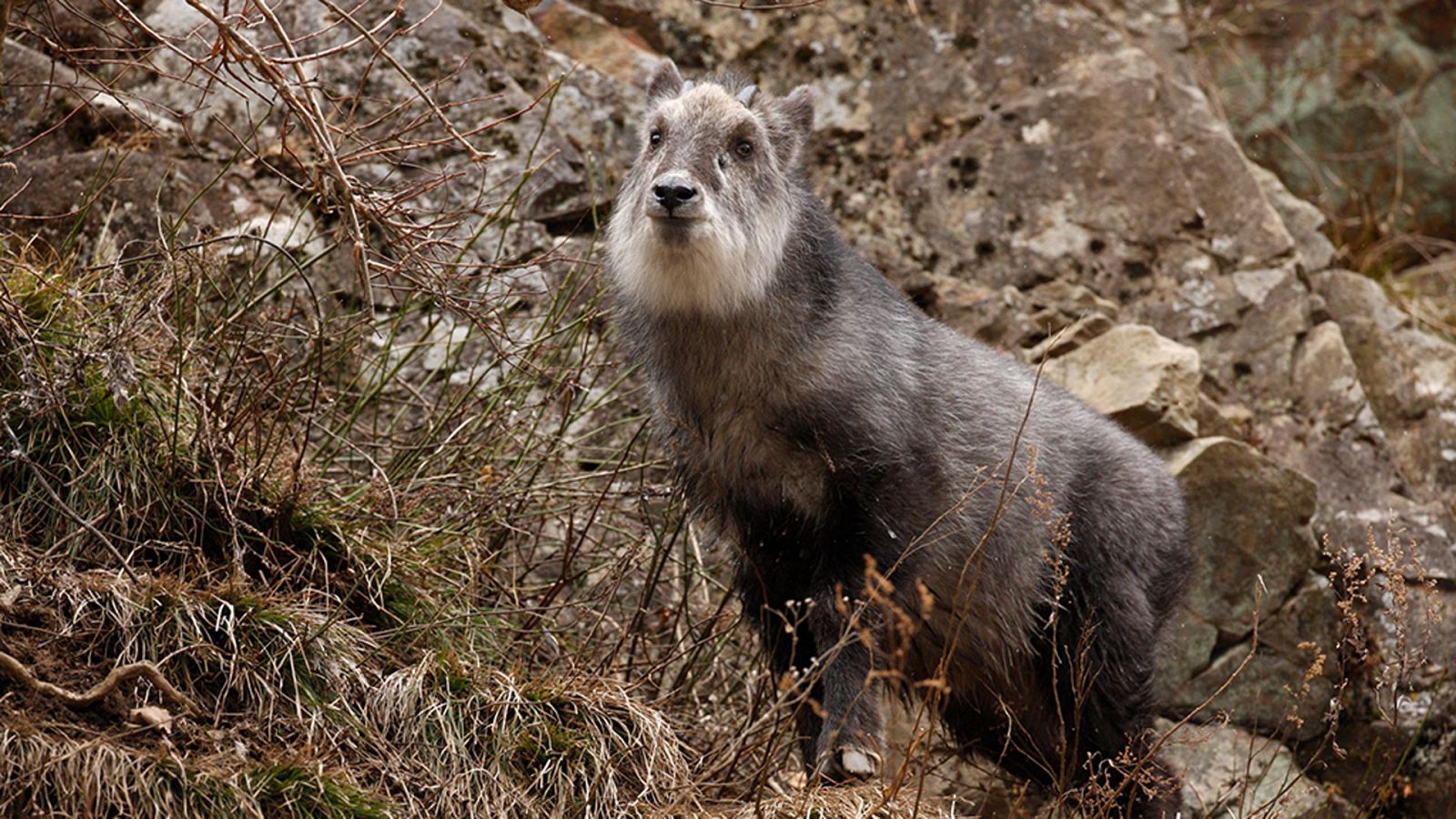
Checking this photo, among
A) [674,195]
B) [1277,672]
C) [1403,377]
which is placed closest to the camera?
[674,195]

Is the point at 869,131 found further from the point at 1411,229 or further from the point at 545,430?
the point at 1411,229

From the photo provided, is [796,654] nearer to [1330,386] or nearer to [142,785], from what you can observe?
[142,785]

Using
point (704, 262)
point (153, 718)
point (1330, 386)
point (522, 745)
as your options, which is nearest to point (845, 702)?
point (522, 745)

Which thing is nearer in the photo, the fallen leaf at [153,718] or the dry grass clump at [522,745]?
the fallen leaf at [153,718]

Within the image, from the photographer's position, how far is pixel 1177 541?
563cm

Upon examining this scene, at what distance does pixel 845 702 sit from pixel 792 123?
6.64 ft

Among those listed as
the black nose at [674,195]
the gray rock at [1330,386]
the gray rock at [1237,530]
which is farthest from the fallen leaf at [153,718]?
the gray rock at [1330,386]

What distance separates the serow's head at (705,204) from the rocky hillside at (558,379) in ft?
1.43

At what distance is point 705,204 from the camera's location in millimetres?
4664

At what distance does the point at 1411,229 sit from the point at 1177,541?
5.00 meters

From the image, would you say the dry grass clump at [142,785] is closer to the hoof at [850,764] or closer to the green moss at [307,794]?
the green moss at [307,794]

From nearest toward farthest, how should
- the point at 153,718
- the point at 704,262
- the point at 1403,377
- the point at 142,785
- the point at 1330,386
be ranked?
the point at 142,785
the point at 153,718
the point at 704,262
the point at 1330,386
the point at 1403,377

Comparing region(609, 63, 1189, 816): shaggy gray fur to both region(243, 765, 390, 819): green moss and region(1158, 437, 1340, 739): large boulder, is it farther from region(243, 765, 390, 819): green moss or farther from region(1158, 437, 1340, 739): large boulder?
region(243, 765, 390, 819): green moss

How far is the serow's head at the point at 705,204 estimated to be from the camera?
15.4 feet
